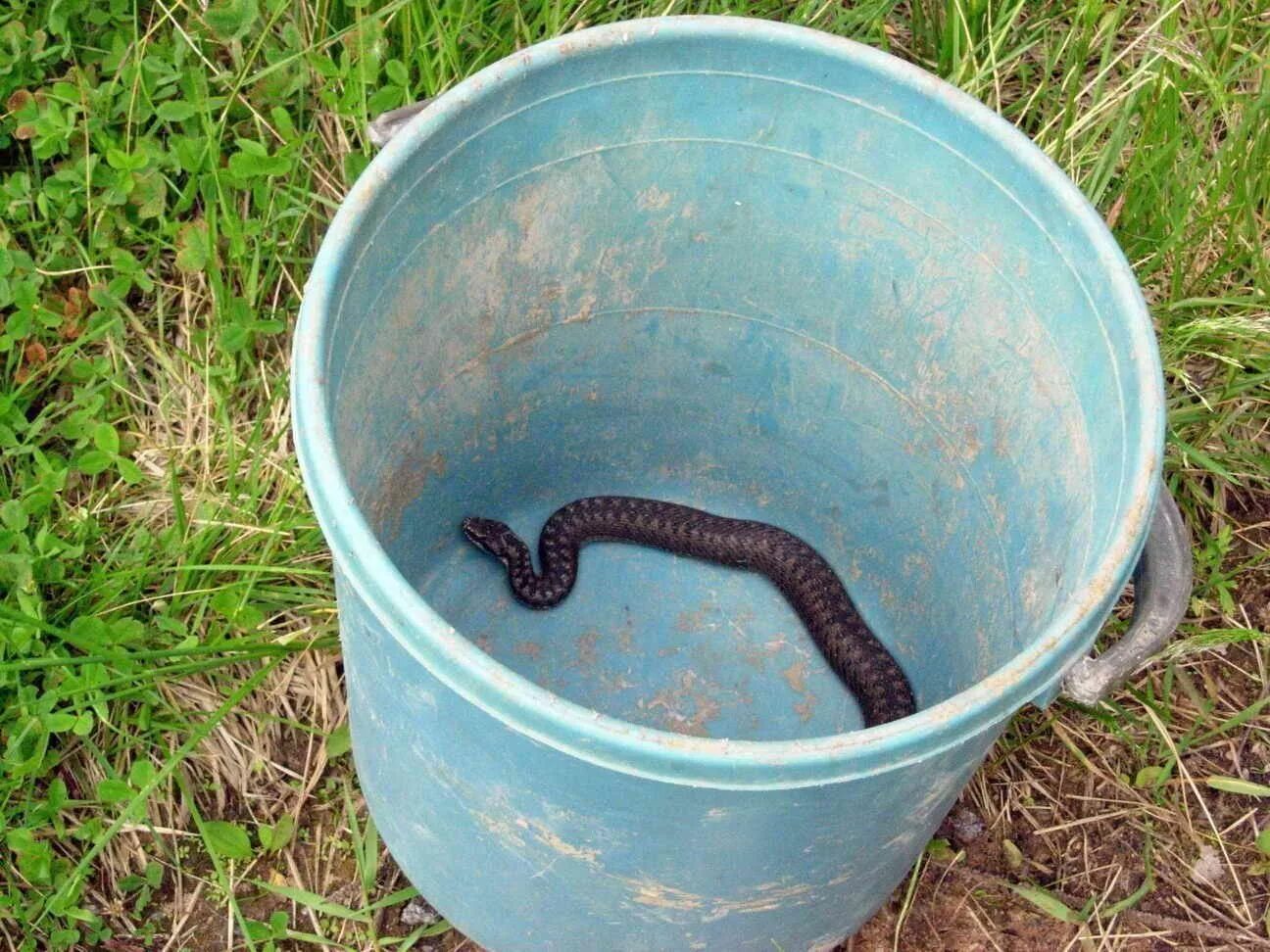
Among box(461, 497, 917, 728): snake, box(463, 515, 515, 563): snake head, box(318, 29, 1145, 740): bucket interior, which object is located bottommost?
box(461, 497, 917, 728): snake

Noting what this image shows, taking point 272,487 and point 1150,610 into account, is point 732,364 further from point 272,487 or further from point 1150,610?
point 1150,610

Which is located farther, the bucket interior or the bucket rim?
the bucket interior

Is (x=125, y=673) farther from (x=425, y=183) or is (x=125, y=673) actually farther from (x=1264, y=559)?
(x=1264, y=559)

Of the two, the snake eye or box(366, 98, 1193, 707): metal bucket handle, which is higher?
box(366, 98, 1193, 707): metal bucket handle

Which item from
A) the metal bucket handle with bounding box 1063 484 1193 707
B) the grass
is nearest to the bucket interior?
the metal bucket handle with bounding box 1063 484 1193 707

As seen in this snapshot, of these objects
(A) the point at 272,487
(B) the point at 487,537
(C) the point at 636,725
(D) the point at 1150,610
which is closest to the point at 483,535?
(B) the point at 487,537

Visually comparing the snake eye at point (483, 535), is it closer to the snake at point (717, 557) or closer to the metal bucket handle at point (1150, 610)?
the snake at point (717, 557)

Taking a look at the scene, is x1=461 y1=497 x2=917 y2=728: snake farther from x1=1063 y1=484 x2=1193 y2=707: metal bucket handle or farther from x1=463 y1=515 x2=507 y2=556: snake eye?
x1=1063 y1=484 x2=1193 y2=707: metal bucket handle
